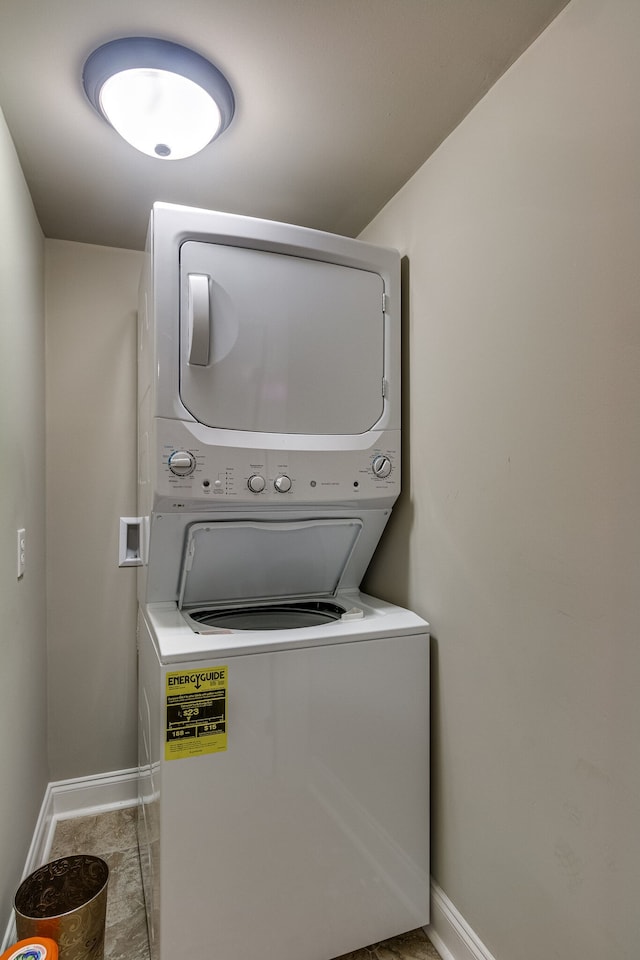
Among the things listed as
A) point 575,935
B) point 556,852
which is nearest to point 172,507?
point 556,852

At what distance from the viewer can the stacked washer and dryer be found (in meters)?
1.35

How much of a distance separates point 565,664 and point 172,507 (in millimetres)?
1097

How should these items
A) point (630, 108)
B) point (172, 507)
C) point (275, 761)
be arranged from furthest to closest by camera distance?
1. point (172, 507)
2. point (275, 761)
3. point (630, 108)

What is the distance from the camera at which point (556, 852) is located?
1175 millimetres

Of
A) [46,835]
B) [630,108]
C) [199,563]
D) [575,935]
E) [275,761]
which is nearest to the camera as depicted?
[630,108]

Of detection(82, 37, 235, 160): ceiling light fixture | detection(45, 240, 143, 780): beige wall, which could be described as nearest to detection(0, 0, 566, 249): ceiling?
detection(82, 37, 235, 160): ceiling light fixture

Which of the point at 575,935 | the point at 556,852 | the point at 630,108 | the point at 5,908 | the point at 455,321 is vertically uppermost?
the point at 630,108

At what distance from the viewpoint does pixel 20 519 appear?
168 centimetres

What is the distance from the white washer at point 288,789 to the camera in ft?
4.35

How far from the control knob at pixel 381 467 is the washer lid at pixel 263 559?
0.63ft

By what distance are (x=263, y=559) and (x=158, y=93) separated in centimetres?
138

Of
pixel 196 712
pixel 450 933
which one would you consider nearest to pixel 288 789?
pixel 196 712

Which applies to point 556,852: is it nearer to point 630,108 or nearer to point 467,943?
point 467,943

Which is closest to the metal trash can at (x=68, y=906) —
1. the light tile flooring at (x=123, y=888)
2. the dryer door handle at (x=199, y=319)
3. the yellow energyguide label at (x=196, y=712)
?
the light tile flooring at (x=123, y=888)
